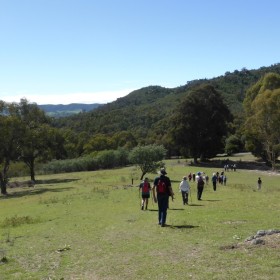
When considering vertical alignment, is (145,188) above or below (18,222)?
above

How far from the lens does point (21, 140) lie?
5616 centimetres

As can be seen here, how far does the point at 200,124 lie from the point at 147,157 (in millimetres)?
32640

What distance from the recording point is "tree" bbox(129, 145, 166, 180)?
53625mm

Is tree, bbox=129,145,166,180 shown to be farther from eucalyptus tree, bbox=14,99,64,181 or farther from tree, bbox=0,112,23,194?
tree, bbox=0,112,23,194

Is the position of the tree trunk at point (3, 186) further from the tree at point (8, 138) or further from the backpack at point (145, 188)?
the backpack at point (145, 188)

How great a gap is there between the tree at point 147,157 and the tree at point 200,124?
29498 mm

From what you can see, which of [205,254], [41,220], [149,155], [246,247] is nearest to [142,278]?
[205,254]

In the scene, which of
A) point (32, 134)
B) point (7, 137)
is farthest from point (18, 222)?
point (32, 134)

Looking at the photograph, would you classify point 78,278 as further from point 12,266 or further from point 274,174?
point 274,174

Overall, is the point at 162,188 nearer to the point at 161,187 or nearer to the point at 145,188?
the point at 161,187

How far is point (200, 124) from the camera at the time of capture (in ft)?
275

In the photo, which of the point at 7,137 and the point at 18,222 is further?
the point at 7,137

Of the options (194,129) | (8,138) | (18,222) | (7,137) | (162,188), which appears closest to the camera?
(162,188)

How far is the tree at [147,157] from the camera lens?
176 feet
